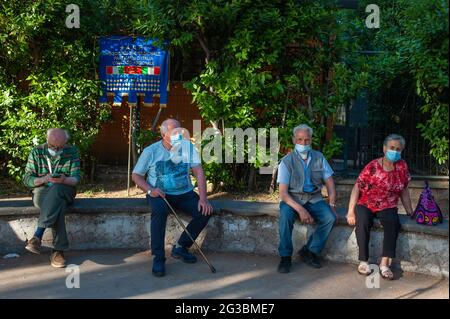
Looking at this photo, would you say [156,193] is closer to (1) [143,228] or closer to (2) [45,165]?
(1) [143,228]

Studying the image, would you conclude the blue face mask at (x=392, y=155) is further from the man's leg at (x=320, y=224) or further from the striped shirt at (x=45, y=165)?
the striped shirt at (x=45, y=165)

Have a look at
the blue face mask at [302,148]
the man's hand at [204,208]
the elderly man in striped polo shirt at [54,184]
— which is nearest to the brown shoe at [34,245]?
the elderly man in striped polo shirt at [54,184]

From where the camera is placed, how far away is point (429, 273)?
4863 mm

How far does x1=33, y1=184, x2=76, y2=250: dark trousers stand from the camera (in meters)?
5.01

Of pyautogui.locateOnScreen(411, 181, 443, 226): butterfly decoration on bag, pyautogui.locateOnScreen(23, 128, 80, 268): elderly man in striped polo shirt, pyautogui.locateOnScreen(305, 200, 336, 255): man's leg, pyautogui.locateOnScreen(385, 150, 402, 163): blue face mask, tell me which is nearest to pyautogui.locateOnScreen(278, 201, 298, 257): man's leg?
pyautogui.locateOnScreen(305, 200, 336, 255): man's leg

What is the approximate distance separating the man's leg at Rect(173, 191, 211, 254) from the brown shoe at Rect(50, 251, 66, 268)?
1058mm

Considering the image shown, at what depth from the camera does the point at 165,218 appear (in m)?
5.02

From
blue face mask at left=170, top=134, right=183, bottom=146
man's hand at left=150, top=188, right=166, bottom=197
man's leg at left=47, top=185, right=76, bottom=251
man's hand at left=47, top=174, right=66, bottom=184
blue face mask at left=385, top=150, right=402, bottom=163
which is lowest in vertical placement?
man's leg at left=47, top=185, right=76, bottom=251

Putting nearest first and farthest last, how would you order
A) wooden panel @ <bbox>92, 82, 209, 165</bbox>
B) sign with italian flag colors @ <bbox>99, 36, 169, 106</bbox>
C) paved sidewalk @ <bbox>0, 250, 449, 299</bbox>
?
1. paved sidewalk @ <bbox>0, 250, 449, 299</bbox>
2. sign with italian flag colors @ <bbox>99, 36, 169, 106</bbox>
3. wooden panel @ <bbox>92, 82, 209, 165</bbox>

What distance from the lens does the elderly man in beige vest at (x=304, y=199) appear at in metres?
4.95

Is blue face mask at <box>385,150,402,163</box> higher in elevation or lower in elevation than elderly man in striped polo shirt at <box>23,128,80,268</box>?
higher

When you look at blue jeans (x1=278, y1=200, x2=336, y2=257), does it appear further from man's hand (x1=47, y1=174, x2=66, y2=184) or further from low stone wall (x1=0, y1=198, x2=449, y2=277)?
man's hand (x1=47, y1=174, x2=66, y2=184)

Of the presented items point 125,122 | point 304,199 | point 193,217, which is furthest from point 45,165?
point 125,122

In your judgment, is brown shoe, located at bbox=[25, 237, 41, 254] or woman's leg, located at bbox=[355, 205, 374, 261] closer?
woman's leg, located at bbox=[355, 205, 374, 261]
